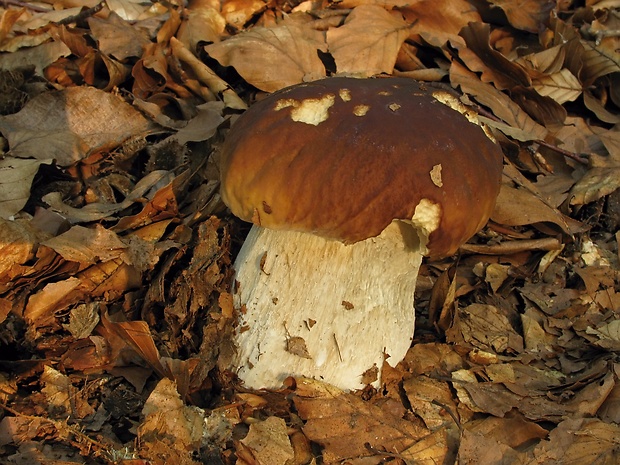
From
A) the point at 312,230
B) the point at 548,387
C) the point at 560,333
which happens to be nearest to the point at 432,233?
the point at 312,230

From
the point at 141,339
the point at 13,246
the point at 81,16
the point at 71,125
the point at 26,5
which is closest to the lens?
the point at 141,339

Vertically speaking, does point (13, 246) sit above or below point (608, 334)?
above

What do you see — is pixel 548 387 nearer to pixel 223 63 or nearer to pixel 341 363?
pixel 341 363

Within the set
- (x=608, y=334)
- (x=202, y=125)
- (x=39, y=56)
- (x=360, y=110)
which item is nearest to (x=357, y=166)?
(x=360, y=110)

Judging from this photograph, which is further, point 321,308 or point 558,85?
point 558,85

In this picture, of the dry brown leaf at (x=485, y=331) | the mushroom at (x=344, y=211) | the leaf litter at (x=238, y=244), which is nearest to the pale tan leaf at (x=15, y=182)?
the leaf litter at (x=238, y=244)

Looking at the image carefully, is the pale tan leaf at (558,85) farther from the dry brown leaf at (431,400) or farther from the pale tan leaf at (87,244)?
the pale tan leaf at (87,244)

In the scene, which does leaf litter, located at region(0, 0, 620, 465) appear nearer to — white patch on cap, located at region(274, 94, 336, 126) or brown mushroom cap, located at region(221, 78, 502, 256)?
brown mushroom cap, located at region(221, 78, 502, 256)

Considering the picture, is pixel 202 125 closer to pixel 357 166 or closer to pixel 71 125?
pixel 71 125
